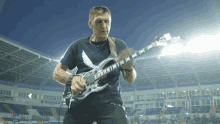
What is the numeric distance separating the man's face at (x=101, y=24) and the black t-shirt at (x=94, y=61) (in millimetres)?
163

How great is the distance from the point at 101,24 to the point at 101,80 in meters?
0.68

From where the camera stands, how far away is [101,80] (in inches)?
81.0

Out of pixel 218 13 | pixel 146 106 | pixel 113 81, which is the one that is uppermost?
pixel 218 13

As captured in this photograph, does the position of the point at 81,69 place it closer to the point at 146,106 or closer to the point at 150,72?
the point at 150,72

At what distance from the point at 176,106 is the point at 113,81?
41694 mm

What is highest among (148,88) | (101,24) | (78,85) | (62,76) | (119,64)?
(148,88)

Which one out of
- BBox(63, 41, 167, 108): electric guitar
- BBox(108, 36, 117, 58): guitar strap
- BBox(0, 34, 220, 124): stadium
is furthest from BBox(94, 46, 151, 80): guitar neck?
BBox(0, 34, 220, 124): stadium

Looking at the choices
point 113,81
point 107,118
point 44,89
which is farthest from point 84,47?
point 44,89

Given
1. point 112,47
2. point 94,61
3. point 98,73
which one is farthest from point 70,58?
point 112,47

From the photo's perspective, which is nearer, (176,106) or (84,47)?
(84,47)

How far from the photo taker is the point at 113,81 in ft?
6.75

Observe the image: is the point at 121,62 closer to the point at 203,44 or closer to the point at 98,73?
the point at 98,73

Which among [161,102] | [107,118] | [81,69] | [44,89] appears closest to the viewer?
[107,118]

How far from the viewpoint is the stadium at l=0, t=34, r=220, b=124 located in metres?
30.8
